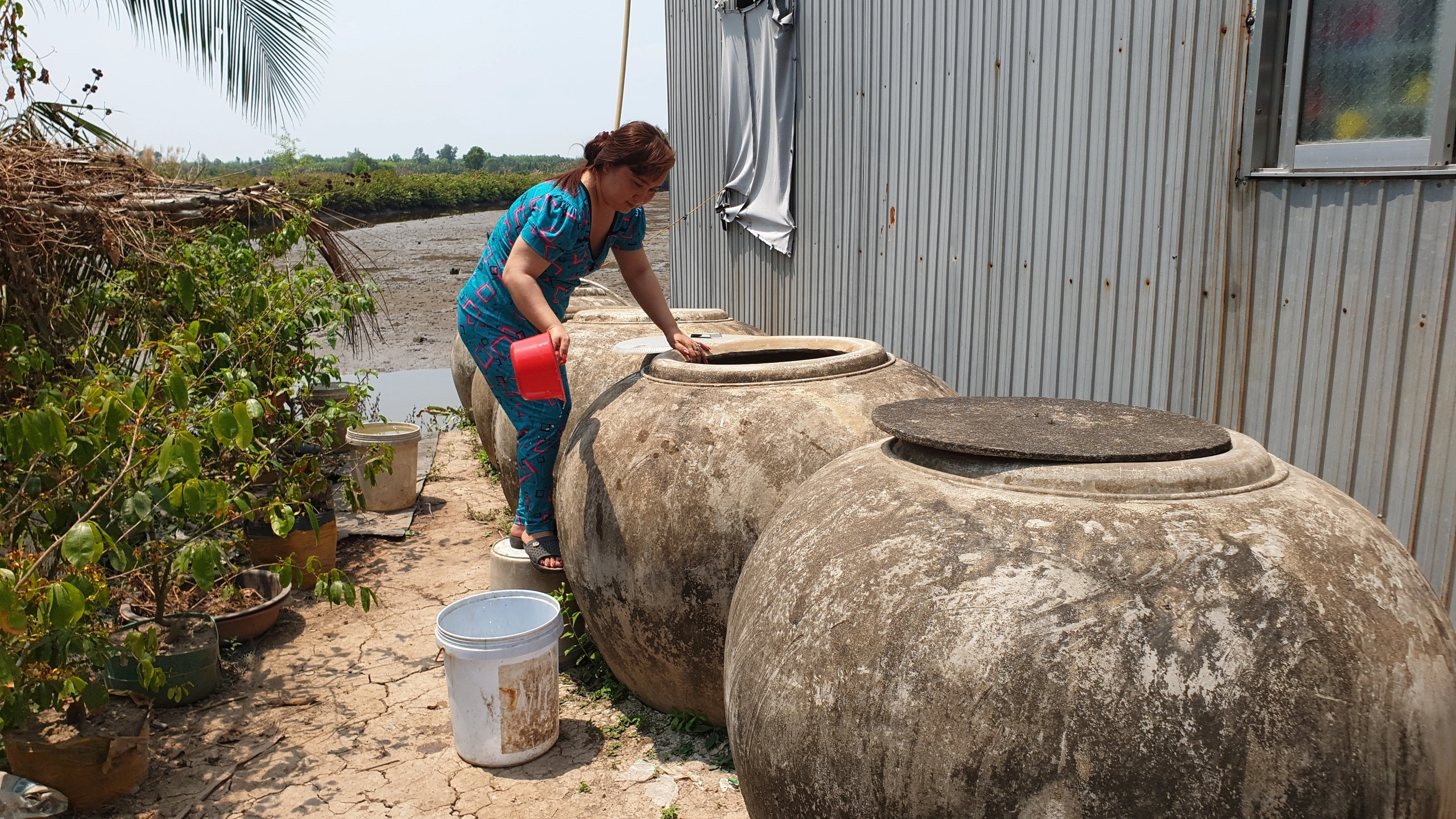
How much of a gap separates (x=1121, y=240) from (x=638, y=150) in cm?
188

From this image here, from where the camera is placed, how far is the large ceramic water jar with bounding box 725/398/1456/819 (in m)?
1.50

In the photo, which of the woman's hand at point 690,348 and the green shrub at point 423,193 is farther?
the green shrub at point 423,193

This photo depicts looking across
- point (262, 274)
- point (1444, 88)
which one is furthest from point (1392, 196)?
point (262, 274)

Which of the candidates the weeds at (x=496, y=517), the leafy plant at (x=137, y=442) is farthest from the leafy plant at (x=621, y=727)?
the weeds at (x=496, y=517)

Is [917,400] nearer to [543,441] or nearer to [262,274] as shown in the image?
[543,441]

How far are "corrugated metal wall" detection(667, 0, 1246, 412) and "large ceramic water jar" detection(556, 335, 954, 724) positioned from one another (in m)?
1.01

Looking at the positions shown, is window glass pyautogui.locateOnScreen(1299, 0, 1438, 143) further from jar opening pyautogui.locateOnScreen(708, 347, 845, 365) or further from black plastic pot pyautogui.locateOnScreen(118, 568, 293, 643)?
black plastic pot pyautogui.locateOnScreen(118, 568, 293, 643)

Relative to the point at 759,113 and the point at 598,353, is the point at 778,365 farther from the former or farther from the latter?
the point at 759,113

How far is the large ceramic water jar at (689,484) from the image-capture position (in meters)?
2.82

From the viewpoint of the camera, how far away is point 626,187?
329cm

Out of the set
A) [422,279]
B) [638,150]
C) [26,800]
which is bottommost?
[26,800]

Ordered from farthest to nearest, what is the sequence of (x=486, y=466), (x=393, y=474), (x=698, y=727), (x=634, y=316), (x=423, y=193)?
(x=423, y=193), (x=486, y=466), (x=393, y=474), (x=634, y=316), (x=698, y=727)

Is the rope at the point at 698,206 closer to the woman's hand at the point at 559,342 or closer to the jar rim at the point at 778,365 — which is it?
the jar rim at the point at 778,365

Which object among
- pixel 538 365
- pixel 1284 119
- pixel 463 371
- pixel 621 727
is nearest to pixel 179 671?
pixel 621 727
